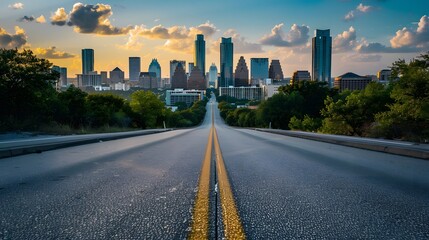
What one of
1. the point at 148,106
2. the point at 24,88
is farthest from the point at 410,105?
the point at 148,106

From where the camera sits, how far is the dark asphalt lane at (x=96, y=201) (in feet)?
11.5

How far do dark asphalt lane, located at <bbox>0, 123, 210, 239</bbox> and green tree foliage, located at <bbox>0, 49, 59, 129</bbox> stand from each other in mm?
14878

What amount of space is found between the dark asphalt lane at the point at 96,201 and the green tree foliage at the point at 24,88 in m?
14.9

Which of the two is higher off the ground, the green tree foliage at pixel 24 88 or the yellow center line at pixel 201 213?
the green tree foliage at pixel 24 88

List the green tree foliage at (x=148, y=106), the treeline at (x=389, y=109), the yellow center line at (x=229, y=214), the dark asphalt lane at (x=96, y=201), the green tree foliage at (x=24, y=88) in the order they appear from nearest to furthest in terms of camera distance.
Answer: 1. the yellow center line at (x=229, y=214)
2. the dark asphalt lane at (x=96, y=201)
3. the green tree foliage at (x=24, y=88)
4. the treeline at (x=389, y=109)
5. the green tree foliage at (x=148, y=106)

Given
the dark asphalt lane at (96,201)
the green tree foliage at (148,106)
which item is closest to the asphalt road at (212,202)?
the dark asphalt lane at (96,201)

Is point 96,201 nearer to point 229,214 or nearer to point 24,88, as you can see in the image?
point 229,214

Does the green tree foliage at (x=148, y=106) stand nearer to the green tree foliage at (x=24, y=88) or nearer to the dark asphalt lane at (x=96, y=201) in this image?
the green tree foliage at (x=24, y=88)

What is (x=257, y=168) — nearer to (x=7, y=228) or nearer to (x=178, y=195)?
(x=178, y=195)

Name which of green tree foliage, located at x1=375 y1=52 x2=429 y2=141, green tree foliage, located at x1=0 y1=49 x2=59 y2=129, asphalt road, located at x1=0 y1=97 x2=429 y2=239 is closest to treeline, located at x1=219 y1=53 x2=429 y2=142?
green tree foliage, located at x1=375 y1=52 x2=429 y2=141

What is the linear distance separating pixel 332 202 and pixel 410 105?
2045 centimetres

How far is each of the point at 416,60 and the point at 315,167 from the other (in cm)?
1954

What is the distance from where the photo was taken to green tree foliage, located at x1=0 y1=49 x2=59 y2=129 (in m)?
21.2

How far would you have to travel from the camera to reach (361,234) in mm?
3408
